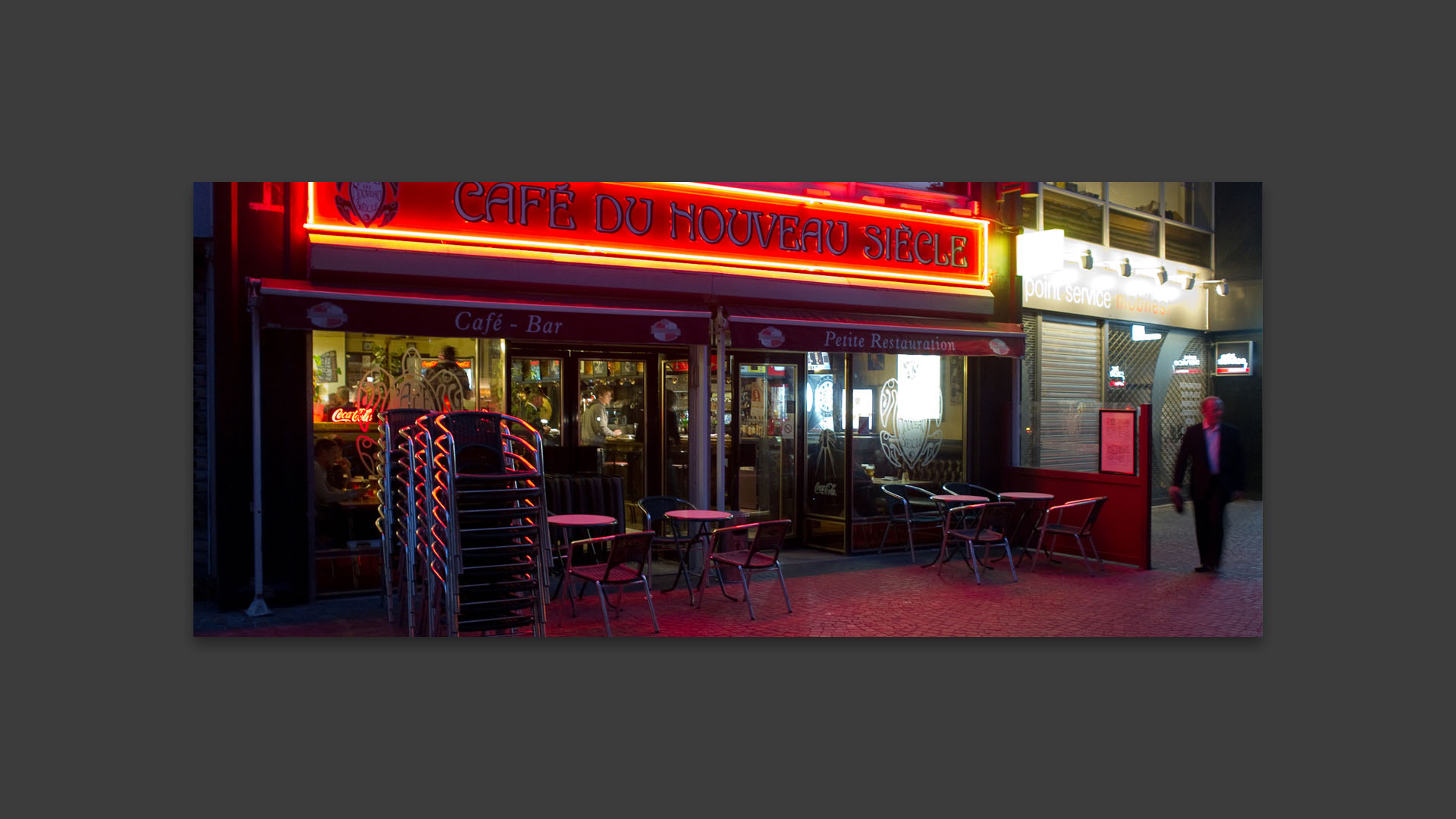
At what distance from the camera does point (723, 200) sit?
31.0 feet

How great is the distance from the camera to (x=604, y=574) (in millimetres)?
6953

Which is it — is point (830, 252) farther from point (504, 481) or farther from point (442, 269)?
point (504, 481)

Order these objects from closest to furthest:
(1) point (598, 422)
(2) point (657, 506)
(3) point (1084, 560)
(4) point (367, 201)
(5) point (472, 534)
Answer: (5) point (472, 534), (4) point (367, 201), (2) point (657, 506), (3) point (1084, 560), (1) point (598, 422)

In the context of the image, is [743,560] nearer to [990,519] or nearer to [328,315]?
[990,519]

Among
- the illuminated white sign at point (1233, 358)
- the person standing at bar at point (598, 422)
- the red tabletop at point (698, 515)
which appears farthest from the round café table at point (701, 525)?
the illuminated white sign at point (1233, 358)

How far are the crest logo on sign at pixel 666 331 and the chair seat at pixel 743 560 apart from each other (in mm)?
1867

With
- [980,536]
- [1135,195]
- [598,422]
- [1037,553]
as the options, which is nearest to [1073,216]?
[1135,195]

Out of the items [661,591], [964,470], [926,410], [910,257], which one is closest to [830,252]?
[910,257]

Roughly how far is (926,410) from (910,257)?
1680mm

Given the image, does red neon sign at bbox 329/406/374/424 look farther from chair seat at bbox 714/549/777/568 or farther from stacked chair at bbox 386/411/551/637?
chair seat at bbox 714/549/777/568

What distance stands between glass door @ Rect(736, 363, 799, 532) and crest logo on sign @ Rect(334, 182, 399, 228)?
3.82 m

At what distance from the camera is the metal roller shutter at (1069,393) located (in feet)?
39.1

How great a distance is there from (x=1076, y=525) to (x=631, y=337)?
16.2 feet

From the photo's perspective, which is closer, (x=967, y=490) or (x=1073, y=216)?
(x=967, y=490)
